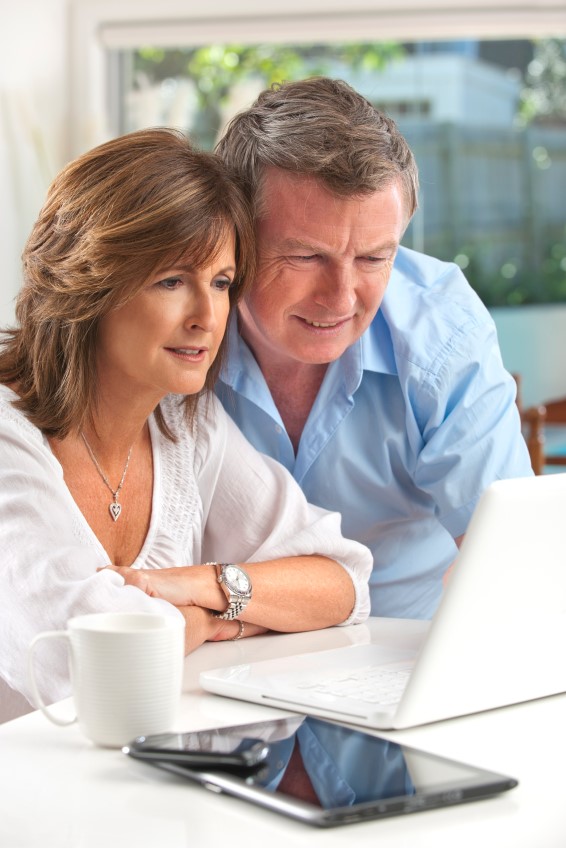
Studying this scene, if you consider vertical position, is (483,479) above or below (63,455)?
below

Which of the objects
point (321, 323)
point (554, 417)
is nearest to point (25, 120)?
point (554, 417)

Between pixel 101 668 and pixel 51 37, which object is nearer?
pixel 101 668

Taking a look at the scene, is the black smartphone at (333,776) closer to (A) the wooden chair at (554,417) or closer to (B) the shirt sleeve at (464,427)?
(B) the shirt sleeve at (464,427)

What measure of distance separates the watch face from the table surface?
37cm

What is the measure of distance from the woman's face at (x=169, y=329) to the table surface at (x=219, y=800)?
1.81 ft

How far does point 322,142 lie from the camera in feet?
5.43

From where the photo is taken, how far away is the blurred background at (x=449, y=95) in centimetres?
411

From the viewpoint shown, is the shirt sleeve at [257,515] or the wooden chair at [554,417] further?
the wooden chair at [554,417]

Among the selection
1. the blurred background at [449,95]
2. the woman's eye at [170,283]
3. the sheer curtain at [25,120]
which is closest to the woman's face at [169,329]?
the woman's eye at [170,283]

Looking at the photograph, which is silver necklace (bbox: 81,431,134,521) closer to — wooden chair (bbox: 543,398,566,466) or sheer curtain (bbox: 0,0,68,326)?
sheer curtain (bbox: 0,0,68,326)

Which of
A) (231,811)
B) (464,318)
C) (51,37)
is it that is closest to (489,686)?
(231,811)

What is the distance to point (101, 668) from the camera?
895mm

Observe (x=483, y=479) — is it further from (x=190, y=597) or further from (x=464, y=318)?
(x=190, y=597)

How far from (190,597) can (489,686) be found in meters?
0.47
